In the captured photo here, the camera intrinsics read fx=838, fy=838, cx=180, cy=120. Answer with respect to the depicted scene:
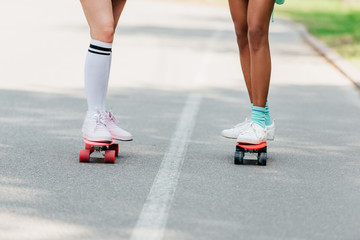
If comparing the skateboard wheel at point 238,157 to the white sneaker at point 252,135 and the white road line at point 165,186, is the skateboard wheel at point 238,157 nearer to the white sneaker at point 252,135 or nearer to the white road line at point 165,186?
the white sneaker at point 252,135

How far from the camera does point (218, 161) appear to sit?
20.5 ft

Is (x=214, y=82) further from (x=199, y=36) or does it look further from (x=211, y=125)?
(x=199, y=36)

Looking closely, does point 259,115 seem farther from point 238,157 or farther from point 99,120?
point 99,120

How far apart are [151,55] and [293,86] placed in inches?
146

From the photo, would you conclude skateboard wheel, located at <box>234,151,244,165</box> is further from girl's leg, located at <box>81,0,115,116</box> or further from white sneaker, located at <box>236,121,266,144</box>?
girl's leg, located at <box>81,0,115,116</box>

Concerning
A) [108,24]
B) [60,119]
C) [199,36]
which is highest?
[108,24]

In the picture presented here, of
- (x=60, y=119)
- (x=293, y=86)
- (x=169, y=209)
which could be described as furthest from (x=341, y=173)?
(x=293, y=86)

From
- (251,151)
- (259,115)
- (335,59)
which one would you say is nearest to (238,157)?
(251,151)

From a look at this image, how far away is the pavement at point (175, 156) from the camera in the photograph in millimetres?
4492

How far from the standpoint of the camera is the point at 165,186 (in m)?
5.38

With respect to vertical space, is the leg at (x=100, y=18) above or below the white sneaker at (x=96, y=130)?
above

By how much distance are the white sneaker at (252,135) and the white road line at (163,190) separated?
1.64 ft

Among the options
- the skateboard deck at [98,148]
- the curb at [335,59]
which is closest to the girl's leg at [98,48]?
the skateboard deck at [98,148]

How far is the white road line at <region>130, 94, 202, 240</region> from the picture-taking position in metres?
4.34
